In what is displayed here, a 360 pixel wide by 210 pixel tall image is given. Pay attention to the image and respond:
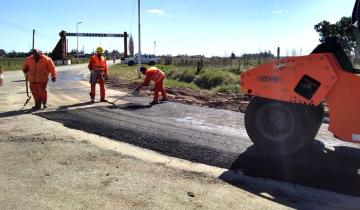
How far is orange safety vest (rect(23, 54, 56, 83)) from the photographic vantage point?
41.5 ft

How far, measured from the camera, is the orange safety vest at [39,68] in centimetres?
1266

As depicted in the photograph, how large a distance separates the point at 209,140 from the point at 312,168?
7.46ft

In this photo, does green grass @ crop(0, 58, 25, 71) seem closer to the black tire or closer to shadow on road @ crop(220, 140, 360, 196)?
the black tire

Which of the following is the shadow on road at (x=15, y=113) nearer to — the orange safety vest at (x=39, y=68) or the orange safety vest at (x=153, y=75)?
the orange safety vest at (x=39, y=68)

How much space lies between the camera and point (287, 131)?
285 inches

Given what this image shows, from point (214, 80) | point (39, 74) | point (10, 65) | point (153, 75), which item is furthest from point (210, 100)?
point (10, 65)

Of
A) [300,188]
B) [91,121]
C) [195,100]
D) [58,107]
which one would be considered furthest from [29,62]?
[300,188]

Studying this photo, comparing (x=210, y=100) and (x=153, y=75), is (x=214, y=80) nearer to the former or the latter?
(x=210, y=100)

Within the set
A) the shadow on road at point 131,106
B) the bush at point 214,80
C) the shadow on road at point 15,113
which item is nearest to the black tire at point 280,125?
the shadow on road at point 131,106

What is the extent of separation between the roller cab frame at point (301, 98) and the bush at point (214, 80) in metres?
13.3

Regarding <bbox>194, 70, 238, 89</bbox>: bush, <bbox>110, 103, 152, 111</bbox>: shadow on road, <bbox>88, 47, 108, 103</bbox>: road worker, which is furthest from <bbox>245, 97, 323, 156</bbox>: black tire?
<bbox>194, 70, 238, 89</bbox>: bush

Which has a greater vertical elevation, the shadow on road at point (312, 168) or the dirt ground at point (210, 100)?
the dirt ground at point (210, 100)

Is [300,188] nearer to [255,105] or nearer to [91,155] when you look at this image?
[255,105]

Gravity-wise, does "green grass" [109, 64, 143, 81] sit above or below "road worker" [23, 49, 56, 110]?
below
